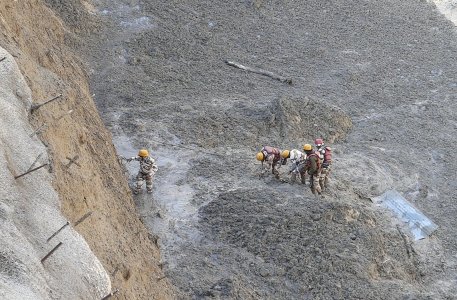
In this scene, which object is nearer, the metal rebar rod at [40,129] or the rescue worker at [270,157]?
the metal rebar rod at [40,129]

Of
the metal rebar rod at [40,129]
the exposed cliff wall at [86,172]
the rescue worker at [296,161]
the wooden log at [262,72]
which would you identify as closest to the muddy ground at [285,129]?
the wooden log at [262,72]

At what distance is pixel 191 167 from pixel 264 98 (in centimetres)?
419

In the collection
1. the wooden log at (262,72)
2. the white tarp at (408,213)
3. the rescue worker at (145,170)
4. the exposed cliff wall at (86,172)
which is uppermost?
the exposed cliff wall at (86,172)

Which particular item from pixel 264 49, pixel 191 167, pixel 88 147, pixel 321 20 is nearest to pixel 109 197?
pixel 88 147

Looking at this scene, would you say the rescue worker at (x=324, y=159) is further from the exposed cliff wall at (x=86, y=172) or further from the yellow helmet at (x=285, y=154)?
the exposed cliff wall at (x=86, y=172)

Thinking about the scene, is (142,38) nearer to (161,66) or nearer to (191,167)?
(161,66)

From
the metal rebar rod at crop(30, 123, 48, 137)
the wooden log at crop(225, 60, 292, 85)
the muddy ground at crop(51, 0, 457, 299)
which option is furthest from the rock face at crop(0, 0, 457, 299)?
the metal rebar rod at crop(30, 123, 48, 137)

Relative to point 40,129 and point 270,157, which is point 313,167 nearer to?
point 270,157

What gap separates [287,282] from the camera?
1094cm

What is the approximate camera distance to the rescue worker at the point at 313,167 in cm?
1300

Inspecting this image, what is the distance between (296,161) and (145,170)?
10.9ft

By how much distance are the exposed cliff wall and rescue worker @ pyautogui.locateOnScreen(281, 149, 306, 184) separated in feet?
12.1

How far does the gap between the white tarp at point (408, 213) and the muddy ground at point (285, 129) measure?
0.20m

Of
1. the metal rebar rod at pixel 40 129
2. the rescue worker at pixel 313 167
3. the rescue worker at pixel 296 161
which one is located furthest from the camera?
the rescue worker at pixel 296 161
